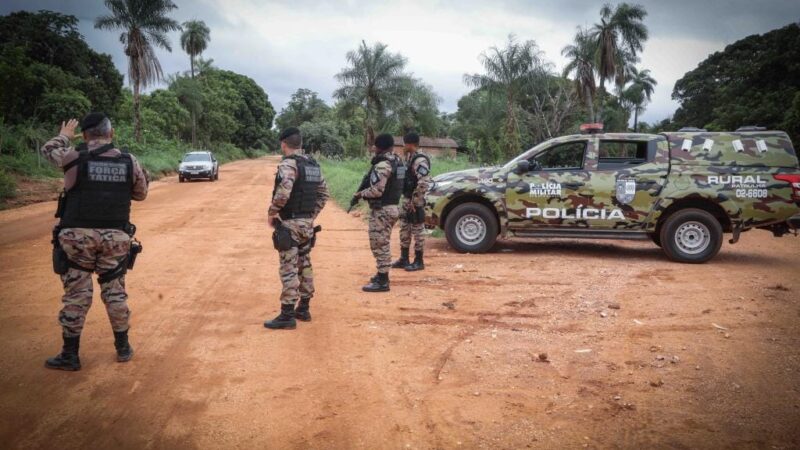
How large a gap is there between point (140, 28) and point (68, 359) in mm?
30806

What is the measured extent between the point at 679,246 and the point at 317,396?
6468mm

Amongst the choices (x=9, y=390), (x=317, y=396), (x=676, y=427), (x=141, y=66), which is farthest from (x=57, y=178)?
(x=676, y=427)

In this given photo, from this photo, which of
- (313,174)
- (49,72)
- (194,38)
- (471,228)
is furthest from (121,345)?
(194,38)

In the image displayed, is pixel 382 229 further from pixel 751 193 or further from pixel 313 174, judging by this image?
pixel 751 193

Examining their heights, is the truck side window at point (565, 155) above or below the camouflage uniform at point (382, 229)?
above

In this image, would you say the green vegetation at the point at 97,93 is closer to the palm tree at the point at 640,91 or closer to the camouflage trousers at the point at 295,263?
the camouflage trousers at the point at 295,263

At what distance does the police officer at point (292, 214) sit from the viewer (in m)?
5.04

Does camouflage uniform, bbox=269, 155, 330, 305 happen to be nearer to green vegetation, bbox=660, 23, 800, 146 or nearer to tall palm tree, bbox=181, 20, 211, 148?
green vegetation, bbox=660, 23, 800, 146

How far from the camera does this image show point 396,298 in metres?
6.25

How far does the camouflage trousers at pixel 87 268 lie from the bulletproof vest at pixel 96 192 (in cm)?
7

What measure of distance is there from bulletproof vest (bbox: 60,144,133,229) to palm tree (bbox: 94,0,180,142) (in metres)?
29.0

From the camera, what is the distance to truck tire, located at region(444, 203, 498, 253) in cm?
867

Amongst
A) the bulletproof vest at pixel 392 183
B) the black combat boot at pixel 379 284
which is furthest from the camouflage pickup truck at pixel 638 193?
the black combat boot at pixel 379 284

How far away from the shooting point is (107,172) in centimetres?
418
